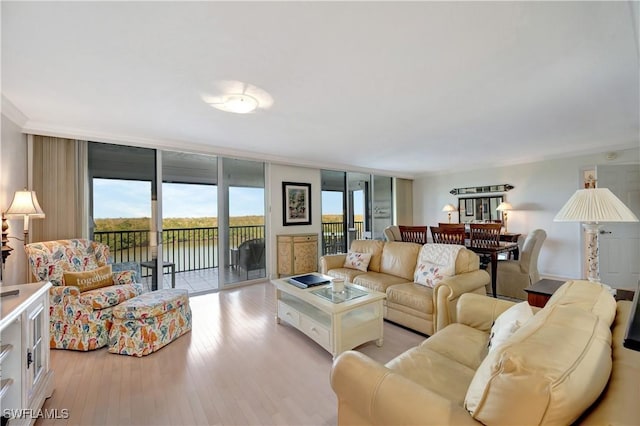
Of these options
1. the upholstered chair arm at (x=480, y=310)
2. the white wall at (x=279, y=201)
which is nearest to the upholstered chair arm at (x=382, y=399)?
the upholstered chair arm at (x=480, y=310)

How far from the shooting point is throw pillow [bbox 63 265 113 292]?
2.51 metres

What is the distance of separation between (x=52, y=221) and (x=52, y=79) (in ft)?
6.06

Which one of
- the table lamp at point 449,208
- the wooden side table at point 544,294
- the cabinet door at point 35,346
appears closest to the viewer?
the cabinet door at point 35,346

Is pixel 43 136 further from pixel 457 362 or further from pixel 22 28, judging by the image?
pixel 457 362

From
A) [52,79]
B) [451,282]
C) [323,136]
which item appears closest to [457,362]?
[451,282]

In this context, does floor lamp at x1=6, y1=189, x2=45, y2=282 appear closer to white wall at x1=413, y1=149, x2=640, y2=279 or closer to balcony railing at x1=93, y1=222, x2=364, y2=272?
balcony railing at x1=93, y1=222, x2=364, y2=272

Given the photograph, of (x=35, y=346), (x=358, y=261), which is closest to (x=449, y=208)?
(x=358, y=261)

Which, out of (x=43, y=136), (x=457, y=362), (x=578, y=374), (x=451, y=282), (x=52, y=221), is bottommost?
(x=457, y=362)

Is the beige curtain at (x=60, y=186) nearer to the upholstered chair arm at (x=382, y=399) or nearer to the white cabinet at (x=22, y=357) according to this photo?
the white cabinet at (x=22, y=357)

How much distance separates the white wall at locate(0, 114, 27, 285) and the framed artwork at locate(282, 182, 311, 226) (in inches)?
134

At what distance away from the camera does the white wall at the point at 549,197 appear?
4645 millimetres

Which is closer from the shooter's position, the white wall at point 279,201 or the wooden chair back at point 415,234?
the wooden chair back at point 415,234

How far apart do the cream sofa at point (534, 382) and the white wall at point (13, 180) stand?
135 inches

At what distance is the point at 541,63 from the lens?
1940 mm
